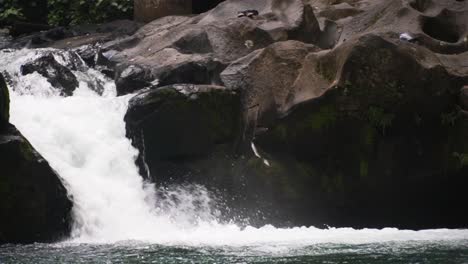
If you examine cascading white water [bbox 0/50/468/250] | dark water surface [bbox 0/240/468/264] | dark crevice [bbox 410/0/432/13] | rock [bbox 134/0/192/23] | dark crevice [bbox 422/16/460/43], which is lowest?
dark water surface [bbox 0/240/468/264]

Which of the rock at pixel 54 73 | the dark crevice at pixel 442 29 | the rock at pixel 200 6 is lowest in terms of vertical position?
the rock at pixel 54 73

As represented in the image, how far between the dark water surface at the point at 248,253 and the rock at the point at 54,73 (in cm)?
528

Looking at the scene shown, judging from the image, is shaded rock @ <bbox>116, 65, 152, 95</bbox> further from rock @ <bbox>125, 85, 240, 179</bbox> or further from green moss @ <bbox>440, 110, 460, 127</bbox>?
green moss @ <bbox>440, 110, 460, 127</bbox>

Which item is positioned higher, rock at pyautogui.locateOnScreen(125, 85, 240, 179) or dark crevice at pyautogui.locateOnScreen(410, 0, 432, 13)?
dark crevice at pyautogui.locateOnScreen(410, 0, 432, 13)

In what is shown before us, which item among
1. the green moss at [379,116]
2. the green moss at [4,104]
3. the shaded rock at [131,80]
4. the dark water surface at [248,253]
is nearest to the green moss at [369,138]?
the green moss at [379,116]

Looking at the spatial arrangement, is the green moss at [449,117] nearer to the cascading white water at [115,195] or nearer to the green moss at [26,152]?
the cascading white water at [115,195]

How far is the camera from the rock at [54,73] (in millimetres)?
15281

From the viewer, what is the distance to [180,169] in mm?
12820

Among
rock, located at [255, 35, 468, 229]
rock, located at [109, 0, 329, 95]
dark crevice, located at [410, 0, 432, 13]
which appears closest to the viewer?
rock, located at [255, 35, 468, 229]

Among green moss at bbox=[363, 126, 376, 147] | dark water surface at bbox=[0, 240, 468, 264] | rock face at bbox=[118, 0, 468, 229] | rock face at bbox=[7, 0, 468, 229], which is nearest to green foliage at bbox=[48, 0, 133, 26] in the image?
rock face at bbox=[7, 0, 468, 229]

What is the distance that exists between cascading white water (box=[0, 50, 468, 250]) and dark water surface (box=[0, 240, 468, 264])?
19.7 inches

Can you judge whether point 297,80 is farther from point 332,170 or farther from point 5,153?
point 5,153

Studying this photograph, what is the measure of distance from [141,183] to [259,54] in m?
2.97

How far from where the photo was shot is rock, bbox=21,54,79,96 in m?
15.3
